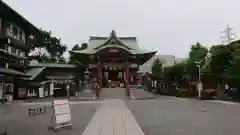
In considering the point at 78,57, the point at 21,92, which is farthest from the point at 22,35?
the point at 78,57

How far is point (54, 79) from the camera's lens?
39438mm

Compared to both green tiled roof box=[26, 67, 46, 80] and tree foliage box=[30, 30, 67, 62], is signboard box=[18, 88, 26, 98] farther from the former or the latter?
tree foliage box=[30, 30, 67, 62]

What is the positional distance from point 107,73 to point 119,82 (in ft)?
13.9

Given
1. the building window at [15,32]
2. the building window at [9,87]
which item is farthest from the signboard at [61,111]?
the building window at [15,32]

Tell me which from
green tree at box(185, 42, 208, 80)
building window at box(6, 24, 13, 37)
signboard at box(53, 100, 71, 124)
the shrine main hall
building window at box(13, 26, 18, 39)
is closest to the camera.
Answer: signboard at box(53, 100, 71, 124)

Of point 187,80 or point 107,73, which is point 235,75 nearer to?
point 187,80

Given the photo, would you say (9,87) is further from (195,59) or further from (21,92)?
(195,59)

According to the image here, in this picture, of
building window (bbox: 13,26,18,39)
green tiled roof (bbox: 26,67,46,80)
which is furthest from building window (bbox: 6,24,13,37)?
green tiled roof (bbox: 26,67,46,80)

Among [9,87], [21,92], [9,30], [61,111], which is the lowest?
[21,92]

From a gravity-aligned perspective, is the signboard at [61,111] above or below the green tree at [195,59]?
below

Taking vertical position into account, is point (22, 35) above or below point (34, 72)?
above

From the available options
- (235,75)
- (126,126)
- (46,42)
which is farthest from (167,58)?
(126,126)

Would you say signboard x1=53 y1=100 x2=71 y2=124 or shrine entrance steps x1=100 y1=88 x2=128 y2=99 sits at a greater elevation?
signboard x1=53 y1=100 x2=71 y2=124

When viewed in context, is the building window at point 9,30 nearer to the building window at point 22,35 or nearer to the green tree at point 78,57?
the building window at point 22,35
